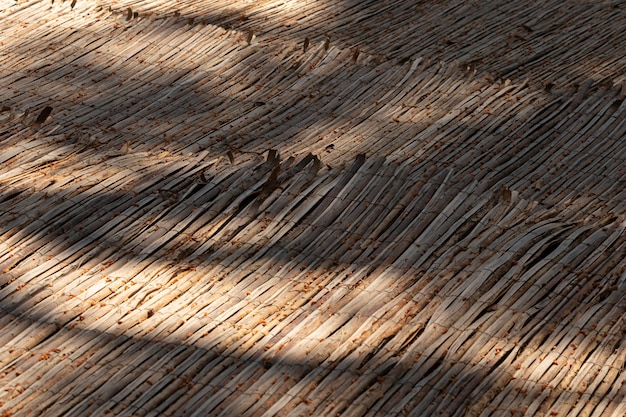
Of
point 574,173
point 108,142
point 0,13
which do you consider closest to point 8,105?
point 108,142

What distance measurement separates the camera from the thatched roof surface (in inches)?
77.7

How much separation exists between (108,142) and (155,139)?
142mm

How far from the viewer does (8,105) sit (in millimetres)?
3115

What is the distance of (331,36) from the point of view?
3.72 m

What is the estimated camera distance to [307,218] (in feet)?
8.07

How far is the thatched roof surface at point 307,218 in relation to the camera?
197 centimetres

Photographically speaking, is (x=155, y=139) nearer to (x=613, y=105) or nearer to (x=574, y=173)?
(x=574, y=173)

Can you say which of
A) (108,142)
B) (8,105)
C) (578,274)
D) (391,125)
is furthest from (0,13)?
(578,274)

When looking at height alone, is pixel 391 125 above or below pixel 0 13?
below

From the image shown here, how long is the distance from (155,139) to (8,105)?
0.56 m

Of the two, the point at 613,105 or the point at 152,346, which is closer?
the point at 152,346

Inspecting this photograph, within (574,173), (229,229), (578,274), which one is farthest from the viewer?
(574,173)

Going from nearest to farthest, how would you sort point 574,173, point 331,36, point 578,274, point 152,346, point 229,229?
point 152,346 < point 578,274 < point 229,229 < point 574,173 < point 331,36

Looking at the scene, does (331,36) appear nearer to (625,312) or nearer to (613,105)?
(613,105)
